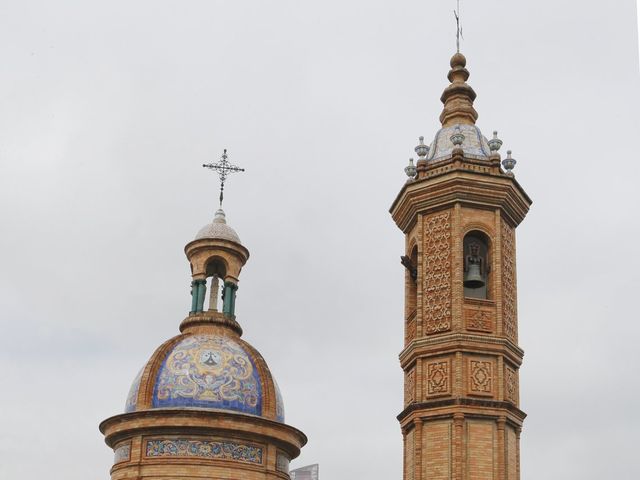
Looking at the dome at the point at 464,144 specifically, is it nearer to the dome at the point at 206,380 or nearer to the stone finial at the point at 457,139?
the stone finial at the point at 457,139

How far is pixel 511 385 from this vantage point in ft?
72.6

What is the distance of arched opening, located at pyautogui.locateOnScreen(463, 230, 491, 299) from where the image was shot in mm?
23109

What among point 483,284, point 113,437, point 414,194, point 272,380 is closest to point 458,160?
point 414,194

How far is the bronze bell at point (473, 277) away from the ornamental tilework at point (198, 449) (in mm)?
8228

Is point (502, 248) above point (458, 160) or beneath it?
beneath

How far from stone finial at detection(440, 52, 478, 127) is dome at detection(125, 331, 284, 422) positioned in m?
8.91

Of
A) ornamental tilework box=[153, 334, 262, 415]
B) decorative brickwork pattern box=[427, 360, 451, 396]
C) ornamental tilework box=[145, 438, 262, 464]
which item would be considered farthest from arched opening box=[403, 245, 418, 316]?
ornamental tilework box=[145, 438, 262, 464]

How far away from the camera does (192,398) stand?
27656mm

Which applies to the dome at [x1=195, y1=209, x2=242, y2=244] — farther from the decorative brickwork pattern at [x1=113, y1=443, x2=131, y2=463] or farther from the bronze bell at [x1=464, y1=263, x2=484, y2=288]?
the bronze bell at [x1=464, y1=263, x2=484, y2=288]

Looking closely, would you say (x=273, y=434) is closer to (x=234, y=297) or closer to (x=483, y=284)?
(x=234, y=297)

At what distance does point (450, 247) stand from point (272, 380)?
8.62m

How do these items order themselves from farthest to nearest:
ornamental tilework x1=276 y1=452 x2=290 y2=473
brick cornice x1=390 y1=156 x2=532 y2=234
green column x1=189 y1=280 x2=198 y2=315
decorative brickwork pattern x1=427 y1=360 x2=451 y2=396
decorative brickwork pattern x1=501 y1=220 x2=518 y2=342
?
green column x1=189 y1=280 x2=198 y2=315
ornamental tilework x1=276 y1=452 x2=290 y2=473
brick cornice x1=390 y1=156 x2=532 y2=234
decorative brickwork pattern x1=501 y1=220 x2=518 y2=342
decorative brickwork pattern x1=427 y1=360 x2=451 y2=396

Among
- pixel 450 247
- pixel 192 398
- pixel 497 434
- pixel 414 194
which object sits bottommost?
pixel 497 434

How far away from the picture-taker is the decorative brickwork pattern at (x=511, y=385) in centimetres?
2181
